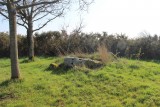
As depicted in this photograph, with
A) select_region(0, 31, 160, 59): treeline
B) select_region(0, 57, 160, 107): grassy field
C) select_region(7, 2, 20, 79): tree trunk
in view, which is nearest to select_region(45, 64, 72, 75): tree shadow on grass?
select_region(0, 57, 160, 107): grassy field

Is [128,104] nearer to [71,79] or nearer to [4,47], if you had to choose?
[71,79]

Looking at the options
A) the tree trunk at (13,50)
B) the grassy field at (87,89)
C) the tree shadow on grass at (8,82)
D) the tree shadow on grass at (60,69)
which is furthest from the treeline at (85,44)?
the tree shadow on grass at (8,82)

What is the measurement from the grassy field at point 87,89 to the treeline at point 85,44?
6.39 m

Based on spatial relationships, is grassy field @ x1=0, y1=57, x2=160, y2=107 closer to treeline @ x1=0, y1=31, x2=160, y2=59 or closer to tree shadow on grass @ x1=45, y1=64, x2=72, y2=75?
tree shadow on grass @ x1=45, y1=64, x2=72, y2=75

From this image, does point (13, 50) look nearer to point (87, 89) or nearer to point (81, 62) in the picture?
point (81, 62)

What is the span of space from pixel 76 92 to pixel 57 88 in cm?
87

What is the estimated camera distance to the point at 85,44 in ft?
73.5

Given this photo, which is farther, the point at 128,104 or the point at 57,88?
the point at 57,88

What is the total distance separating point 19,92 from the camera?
10.0 meters

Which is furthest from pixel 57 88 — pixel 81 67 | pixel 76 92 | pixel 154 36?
pixel 154 36

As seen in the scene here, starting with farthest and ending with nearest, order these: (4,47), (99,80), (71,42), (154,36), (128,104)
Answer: (4,47) → (71,42) → (154,36) → (99,80) → (128,104)

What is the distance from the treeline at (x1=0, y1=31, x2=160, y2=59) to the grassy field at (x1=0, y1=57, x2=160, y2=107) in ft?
21.0

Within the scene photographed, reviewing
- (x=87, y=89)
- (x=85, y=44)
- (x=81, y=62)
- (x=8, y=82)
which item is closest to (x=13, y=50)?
(x=8, y=82)

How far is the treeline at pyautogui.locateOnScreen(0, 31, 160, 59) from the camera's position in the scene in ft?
67.0
